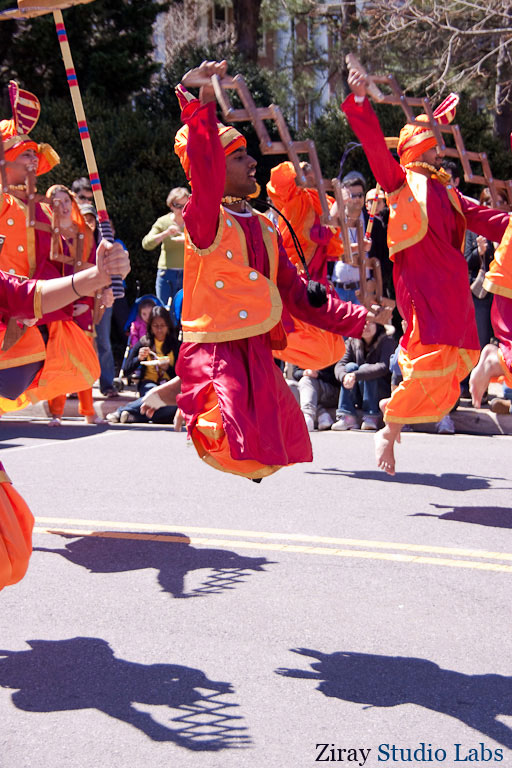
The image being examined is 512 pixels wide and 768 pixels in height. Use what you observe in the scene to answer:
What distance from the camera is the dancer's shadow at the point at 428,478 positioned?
25.4 ft

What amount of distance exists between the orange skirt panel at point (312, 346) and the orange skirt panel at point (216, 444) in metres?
0.92

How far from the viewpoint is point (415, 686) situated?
4.04 m

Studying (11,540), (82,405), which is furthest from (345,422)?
(11,540)

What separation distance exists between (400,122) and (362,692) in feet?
41.0

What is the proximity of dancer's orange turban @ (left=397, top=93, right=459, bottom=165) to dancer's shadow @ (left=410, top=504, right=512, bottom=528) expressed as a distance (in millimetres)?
2171

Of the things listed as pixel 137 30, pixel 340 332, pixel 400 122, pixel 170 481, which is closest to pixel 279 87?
pixel 137 30

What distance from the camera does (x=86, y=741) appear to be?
3.64 m

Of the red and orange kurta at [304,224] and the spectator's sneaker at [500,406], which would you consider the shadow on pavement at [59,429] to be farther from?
the spectator's sneaker at [500,406]

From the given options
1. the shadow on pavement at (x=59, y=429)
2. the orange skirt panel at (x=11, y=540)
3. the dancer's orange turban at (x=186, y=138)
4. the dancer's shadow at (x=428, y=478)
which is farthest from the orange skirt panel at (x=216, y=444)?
the shadow on pavement at (x=59, y=429)

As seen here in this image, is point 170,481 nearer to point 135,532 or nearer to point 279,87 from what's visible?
point 135,532

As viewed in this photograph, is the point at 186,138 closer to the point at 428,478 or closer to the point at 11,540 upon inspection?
the point at 11,540

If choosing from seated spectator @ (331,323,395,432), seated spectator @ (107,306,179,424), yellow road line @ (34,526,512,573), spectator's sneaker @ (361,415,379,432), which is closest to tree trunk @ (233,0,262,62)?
seated spectator @ (107,306,179,424)

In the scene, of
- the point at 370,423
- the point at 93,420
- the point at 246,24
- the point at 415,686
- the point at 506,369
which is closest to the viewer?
the point at 415,686

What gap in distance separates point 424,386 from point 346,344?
339 centimetres
